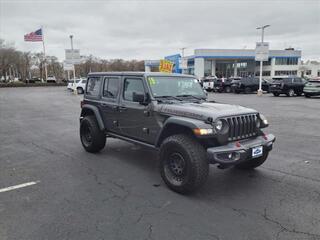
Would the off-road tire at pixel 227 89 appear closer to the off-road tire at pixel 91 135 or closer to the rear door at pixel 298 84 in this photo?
the rear door at pixel 298 84

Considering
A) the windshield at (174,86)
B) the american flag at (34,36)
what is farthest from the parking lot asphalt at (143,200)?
the american flag at (34,36)

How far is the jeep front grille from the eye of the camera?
4195 mm

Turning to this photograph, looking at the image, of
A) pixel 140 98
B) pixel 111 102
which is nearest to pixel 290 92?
pixel 111 102

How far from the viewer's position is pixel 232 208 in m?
3.78

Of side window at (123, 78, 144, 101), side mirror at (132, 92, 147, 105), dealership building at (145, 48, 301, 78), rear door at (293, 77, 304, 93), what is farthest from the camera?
dealership building at (145, 48, 301, 78)

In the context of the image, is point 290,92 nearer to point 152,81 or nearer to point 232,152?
point 152,81

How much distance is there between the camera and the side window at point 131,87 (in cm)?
525

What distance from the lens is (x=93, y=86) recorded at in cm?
672

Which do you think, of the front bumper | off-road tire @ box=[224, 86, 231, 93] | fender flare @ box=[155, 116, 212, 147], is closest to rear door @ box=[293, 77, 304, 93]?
off-road tire @ box=[224, 86, 231, 93]

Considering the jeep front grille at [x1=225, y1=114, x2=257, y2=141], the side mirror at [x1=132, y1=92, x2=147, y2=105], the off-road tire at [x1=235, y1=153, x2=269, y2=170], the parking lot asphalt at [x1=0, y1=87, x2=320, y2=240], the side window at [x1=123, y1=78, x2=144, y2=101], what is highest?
the side window at [x1=123, y1=78, x2=144, y2=101]

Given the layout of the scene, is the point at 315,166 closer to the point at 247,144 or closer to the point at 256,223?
the point at 247,144

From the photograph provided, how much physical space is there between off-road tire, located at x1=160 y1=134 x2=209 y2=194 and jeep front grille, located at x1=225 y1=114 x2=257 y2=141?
0.55 meters

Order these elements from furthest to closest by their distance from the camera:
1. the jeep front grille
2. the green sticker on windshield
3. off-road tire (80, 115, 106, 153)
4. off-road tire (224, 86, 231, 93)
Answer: off-road tire (224, 86, 231, 93) → off-road tire (80, 115, 106, 153) → the green sticker on windshield → the jeep front grille

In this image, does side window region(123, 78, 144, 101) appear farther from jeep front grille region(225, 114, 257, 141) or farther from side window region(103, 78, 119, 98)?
jeep front grille region(225, 114, 257, 141)
